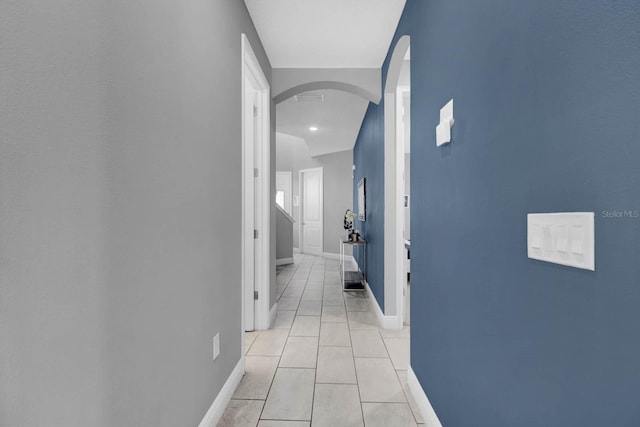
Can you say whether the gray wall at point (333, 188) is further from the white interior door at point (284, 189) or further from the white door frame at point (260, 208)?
the white door frame at point (260, 208)

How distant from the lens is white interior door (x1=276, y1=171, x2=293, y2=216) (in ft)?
32.6

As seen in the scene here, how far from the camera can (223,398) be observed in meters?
1.92

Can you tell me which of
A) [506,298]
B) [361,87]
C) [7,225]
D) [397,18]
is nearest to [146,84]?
[7,225]

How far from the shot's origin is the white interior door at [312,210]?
9008 mm

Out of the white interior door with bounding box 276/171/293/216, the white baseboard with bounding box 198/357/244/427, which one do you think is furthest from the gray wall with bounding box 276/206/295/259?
the white baseboard with bounding box 198/357/244/427

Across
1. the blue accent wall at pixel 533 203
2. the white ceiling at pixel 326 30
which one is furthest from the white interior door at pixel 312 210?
the blue accent wall at pixel 533 203

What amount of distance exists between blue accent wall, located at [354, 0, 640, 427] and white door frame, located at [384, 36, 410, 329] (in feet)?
5.11

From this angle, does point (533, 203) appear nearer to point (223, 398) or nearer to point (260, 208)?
point (223, 398)

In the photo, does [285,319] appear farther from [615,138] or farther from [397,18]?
[615,138]

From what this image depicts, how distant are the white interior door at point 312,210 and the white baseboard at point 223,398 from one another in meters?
6.71

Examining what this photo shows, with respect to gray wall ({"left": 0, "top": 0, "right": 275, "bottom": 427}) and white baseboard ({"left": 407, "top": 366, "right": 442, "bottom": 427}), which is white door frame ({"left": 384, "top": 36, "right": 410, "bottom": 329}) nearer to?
white baseboard ({"left": 407, "top": 366, "right": 442, "bottom": 427})

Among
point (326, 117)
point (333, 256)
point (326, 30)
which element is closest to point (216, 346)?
point (326, 30)

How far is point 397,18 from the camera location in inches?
99.8

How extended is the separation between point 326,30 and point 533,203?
2429 mm
